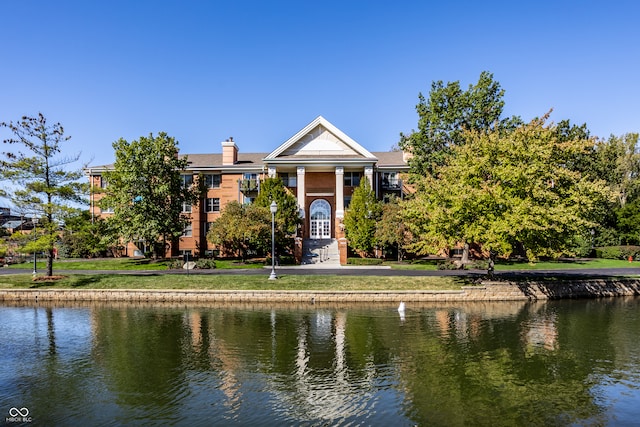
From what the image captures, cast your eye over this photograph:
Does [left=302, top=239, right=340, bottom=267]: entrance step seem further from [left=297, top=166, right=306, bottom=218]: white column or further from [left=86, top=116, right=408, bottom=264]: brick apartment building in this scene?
[left=297, top=166, right=306, bottom=218]: white column

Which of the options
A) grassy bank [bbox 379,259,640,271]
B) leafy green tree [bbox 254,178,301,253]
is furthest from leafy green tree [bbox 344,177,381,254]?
leafy green tree [bbox 254,178,301,253]

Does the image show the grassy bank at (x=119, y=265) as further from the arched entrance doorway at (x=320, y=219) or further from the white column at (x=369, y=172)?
the white column at (x=369, y=172)

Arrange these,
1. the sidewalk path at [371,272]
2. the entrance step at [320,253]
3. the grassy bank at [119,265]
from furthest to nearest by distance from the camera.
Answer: the entrance step at [320,253]
the grassy bank at [119,265]
the sidewalk path at [371,272]

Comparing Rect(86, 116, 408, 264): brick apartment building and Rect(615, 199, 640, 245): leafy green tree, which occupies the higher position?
Rect(86, 116, 408, 264): brick apartment building

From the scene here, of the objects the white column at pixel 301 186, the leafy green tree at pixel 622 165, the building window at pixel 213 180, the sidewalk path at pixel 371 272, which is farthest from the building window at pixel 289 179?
the leafy green tree at pixel 622 165

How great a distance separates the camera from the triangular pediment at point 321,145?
45.5 m

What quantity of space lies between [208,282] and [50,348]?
480 inches

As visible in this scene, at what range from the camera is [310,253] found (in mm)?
42969

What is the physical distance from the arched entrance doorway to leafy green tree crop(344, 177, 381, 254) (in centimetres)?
545

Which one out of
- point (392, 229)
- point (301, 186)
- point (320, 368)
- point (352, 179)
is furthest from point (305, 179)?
point (320, 368)

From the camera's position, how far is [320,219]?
160ft

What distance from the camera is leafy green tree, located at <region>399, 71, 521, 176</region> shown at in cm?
4166

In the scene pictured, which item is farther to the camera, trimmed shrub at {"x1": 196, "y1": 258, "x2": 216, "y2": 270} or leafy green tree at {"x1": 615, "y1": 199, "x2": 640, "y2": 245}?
leafy green tree at {"x1": 615, "y1": 199, "x2": 640, "y2": 245}

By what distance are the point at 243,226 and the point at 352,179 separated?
15.6m
